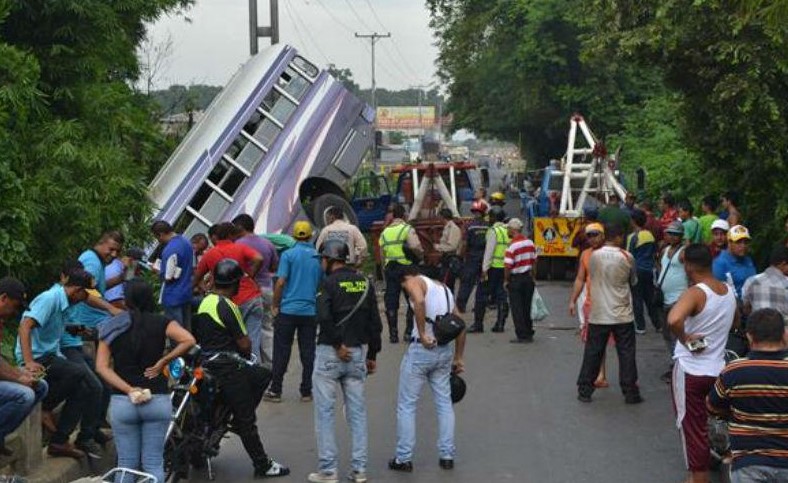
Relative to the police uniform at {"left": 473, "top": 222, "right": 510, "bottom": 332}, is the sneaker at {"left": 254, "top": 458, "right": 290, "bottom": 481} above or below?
below

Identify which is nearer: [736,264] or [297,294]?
[736,264]

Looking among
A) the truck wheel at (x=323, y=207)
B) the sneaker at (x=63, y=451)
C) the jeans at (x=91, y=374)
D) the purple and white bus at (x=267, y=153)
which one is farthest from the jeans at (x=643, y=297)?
the sneaker at (x=63, y=451)

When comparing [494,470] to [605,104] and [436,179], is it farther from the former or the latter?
[605,104]

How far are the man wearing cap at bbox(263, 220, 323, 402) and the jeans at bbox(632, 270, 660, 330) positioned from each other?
16.4 ft

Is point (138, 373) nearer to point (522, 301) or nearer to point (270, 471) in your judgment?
point (270, 471)

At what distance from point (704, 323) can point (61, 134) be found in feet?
28.3

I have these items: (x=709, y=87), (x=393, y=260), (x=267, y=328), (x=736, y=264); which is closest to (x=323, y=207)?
(x=393, y=260)

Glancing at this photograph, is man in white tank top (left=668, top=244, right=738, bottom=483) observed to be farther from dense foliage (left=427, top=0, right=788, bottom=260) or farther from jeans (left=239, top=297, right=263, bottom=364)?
jeans (left=239, top=297, right=263, bottom=364)

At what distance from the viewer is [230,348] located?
27.6ft

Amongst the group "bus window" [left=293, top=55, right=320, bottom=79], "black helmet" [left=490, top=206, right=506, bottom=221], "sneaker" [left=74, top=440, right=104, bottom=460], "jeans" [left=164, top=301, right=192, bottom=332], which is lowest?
"sneaker" [left=74, top=440, right=104, bottom=460]

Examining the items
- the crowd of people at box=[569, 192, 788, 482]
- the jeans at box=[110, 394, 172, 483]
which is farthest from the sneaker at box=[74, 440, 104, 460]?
the crowd of people at box=[569, 192, 788, 482]

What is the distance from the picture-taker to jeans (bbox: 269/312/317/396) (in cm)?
1116

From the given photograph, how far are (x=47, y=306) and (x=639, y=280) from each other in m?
8.72

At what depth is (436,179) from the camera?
22.9 m
